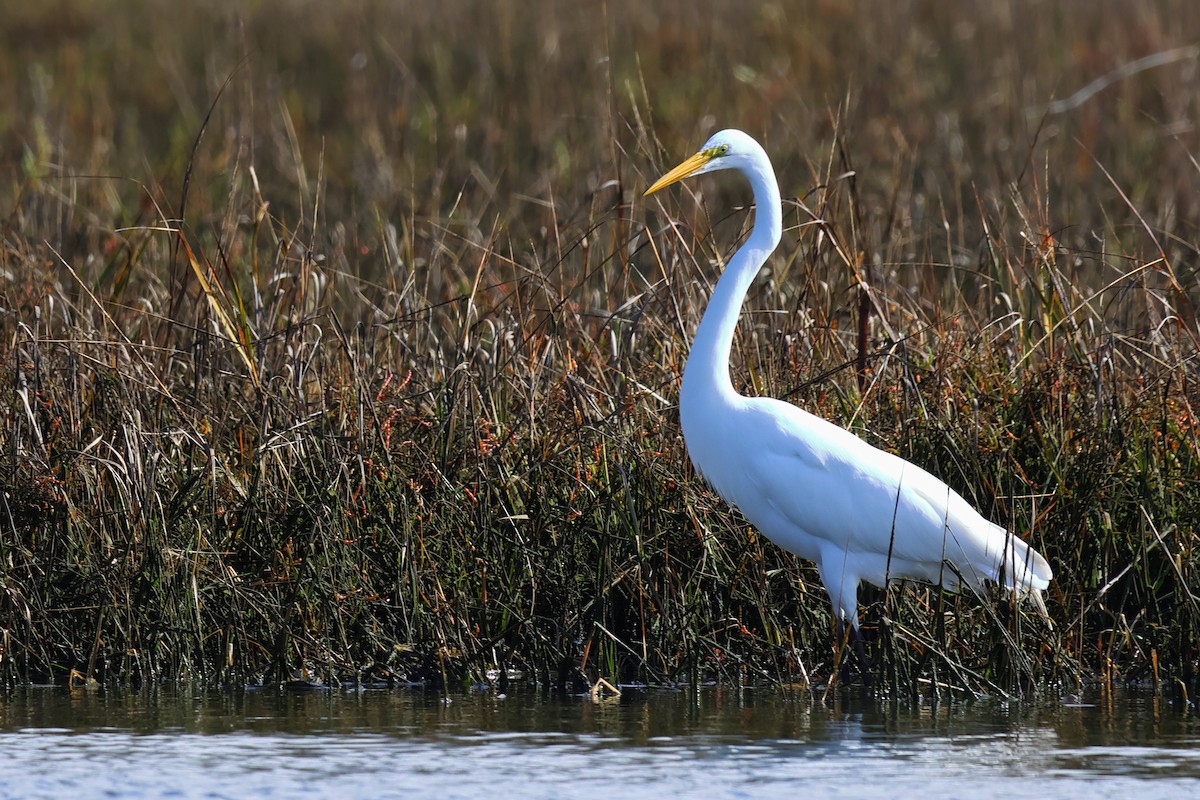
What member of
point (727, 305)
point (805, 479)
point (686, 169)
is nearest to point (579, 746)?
point (805, 479)

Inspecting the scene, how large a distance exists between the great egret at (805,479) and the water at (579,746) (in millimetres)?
434

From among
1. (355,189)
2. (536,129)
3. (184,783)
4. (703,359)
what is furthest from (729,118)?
(184,783)

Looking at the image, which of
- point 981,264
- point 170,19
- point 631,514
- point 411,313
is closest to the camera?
point 631,514

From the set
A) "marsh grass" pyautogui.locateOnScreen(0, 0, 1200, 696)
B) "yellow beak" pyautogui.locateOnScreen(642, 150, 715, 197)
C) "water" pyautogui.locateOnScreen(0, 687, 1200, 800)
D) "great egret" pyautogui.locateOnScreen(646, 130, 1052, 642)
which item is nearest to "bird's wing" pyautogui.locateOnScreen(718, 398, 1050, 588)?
"great egret" pyautogui.locateOnScreen(646, 130, 1052, 642)

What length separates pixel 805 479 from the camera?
4672 mm

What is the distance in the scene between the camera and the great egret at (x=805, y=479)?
15.1 ft

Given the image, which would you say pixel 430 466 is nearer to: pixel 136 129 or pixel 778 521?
pixel 778 521

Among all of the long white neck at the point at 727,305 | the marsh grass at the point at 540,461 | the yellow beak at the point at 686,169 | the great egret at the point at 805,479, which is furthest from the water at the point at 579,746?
the yellow beak at the point at 686,169

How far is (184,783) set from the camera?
11.7ft

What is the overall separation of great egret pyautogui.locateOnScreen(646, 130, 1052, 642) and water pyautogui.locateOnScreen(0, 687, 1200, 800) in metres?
0.43

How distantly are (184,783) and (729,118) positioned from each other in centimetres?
811

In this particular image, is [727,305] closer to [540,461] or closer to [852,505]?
[852,505]

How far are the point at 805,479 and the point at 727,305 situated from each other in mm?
533

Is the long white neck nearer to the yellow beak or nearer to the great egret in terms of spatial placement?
the great egret
